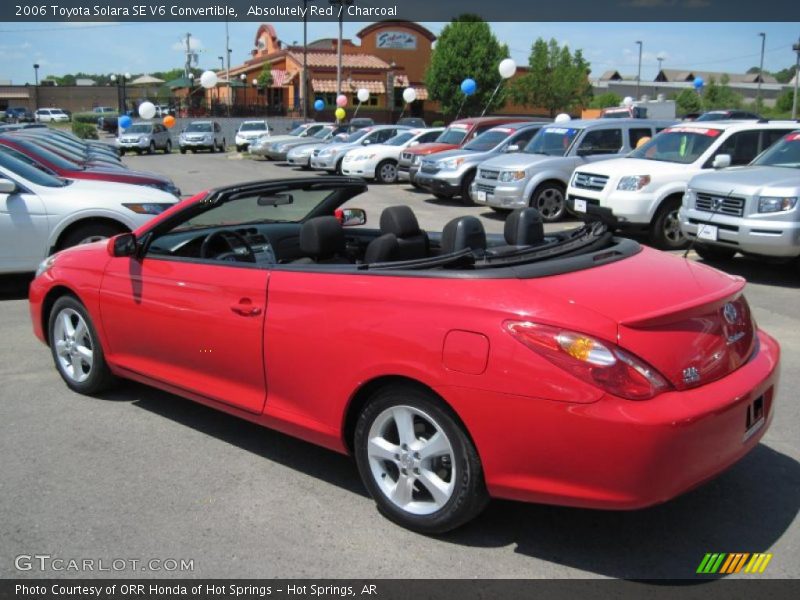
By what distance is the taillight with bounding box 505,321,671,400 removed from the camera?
284 centimetres

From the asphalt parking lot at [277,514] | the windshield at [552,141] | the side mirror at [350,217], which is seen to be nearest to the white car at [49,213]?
the asphalt parking lot at [277,514]

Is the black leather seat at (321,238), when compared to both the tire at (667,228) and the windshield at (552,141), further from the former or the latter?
the windshield at (552,141)

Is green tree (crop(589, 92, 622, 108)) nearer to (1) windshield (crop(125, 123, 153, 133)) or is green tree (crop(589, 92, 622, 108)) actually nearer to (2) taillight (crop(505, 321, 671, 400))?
(1) windshield (crop(125, 123, 153, 133))

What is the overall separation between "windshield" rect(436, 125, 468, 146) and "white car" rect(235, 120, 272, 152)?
62.7ft

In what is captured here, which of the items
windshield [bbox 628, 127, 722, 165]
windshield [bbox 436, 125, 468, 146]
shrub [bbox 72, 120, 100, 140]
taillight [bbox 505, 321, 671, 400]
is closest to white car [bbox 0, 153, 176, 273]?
taillight [bbox 505, 321, 671, 400]

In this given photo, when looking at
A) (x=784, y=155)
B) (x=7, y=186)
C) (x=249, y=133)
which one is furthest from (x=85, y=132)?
(x=784, y=155)

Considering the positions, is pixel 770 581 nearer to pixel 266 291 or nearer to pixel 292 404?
pixel 292 404

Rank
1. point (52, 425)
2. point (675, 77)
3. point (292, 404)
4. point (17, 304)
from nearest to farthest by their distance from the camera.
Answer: point (292, 404), point (52, 425), point (17, 304), point (675, 77)

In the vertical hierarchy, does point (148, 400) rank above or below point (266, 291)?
below

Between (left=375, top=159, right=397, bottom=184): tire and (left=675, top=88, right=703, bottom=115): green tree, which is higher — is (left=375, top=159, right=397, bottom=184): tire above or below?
below

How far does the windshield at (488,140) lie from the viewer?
16.7 metres

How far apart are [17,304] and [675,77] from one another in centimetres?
11812

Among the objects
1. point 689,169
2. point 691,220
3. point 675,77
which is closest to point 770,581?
point 691,220

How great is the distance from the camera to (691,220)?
952cm
